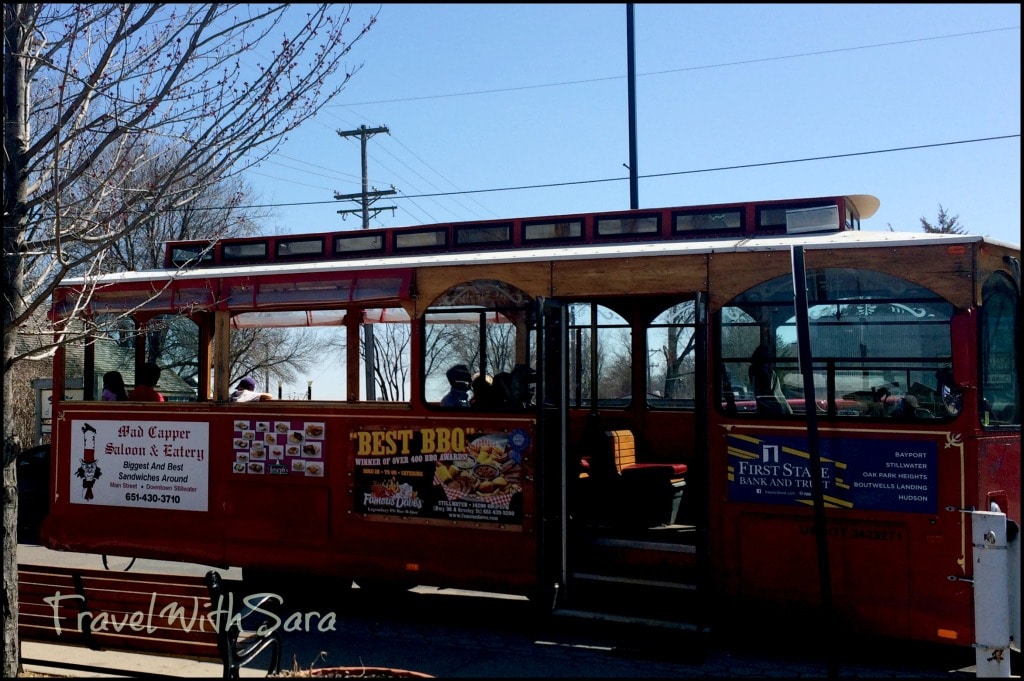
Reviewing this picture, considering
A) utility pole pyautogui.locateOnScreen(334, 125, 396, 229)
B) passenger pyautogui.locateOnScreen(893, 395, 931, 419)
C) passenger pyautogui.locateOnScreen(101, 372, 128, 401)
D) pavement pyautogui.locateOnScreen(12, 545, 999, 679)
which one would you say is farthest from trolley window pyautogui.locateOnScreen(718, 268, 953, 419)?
utility pole pyautogui.locateOnScreen(334, 125, 396, 229)

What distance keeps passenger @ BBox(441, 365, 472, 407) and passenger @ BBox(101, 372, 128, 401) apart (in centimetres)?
355

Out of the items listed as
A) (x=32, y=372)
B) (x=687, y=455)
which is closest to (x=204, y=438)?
(x=687, y=455)

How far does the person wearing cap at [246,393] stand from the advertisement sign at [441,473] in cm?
136

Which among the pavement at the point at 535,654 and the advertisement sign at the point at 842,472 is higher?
the advertisement sign at the point at 842,472

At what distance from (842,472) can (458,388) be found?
10.0 feet

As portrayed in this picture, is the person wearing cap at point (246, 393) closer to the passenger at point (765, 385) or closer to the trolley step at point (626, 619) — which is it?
the trolley step at point (626, 619)

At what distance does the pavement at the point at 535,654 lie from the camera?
22.3ft

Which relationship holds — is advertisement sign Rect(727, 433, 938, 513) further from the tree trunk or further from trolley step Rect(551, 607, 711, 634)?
the tree trunk

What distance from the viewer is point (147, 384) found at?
946 cm

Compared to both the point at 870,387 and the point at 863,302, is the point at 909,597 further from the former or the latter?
the point at 863,302

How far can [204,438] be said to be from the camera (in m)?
8.98

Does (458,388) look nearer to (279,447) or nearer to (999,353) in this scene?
(279,447)

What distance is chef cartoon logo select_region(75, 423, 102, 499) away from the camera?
31.2 feet

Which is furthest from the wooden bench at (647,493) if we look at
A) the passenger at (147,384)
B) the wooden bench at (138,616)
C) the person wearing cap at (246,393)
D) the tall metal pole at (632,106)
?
the tall metal pole at (632,106)
